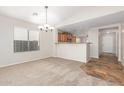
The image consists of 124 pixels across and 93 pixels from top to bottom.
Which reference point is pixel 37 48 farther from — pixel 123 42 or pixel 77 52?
pixel 123 42

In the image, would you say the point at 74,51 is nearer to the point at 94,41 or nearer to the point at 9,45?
the point at 94,41

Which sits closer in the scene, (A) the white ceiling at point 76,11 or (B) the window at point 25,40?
(A) the white ceiling at point 76,11

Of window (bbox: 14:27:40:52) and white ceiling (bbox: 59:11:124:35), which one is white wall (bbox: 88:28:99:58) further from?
window (bbox: 14:27:40:52)

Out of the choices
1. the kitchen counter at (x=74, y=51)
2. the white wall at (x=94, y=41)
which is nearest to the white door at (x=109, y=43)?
the white wall at (x=94, y=41)

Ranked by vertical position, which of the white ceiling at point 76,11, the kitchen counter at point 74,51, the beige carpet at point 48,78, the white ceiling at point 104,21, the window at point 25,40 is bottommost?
the beige carpet at point 48,78

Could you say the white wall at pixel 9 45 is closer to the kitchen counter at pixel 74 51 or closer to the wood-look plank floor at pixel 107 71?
the kitchen counter at pixel 74 51

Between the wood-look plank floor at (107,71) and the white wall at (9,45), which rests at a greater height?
the white wall at (9,45)

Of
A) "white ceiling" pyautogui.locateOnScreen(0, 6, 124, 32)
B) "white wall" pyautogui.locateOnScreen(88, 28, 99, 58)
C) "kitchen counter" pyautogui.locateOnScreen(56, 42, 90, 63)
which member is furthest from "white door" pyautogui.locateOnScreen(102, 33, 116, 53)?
"white ceiling" pyautogui.locateOnScreen(0, 6, 124, 32)

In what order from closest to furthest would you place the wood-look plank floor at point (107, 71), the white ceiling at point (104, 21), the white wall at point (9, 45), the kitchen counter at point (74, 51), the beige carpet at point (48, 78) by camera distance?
the beige carpet at point (48, 78), the wood-look plank floor at point (107, 71), the white ceiling at point (104, 21), the white wall at point (9, 45), the kitchen counter at point (74, 51)

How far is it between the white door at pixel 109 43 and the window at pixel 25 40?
299 inches

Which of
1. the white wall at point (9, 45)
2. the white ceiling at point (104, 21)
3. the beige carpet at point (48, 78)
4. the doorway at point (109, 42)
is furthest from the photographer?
the doorway at point (109, 42)

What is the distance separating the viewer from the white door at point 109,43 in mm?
8362

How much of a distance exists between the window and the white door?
24.9ft
